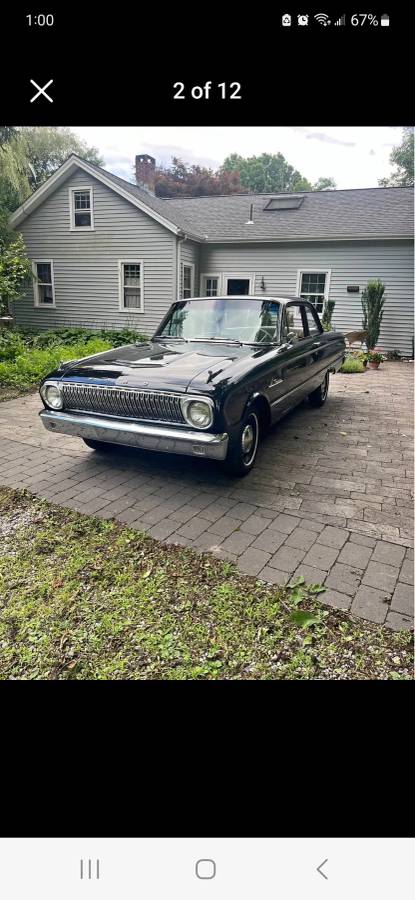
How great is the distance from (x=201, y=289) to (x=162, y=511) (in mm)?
13410

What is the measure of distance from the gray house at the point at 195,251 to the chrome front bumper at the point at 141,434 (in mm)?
10949

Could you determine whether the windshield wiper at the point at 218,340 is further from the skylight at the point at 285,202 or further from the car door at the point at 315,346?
the skylight at the point at 285,202

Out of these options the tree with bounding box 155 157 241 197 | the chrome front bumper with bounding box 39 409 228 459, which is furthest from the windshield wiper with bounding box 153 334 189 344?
the tree with bounding box 155 157 241 197

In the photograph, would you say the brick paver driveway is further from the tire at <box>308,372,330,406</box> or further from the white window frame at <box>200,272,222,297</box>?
the white window frame at <box>200,272,222,297</box>

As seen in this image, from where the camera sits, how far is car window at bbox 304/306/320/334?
19.4 ft

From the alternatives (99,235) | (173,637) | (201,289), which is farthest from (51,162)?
(173,637)

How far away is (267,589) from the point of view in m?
2.46

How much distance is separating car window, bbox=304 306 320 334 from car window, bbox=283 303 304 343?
0.35 metres

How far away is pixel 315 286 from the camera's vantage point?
565 inches

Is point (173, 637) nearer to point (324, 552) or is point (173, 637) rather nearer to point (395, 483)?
point (324, 552)

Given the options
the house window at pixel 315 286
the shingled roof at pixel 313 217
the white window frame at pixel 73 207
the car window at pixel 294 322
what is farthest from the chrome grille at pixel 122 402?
the white window frame at pixel 73 207

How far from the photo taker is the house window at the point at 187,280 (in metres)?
14.4
